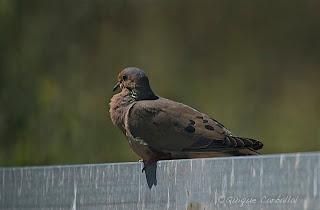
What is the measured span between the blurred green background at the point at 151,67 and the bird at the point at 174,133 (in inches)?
55.0

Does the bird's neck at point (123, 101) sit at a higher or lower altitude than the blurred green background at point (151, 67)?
lower

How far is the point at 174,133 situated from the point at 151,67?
2052mm

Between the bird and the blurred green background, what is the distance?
1398 millimetres

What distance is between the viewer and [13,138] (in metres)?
5.10

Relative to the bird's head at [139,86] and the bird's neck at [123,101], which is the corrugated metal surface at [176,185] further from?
the bird's head at [139,86]

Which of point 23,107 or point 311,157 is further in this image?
point 23,107

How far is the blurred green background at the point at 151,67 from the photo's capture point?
473cm

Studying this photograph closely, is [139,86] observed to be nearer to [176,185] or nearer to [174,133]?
[174,133]

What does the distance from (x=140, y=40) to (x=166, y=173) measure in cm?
338

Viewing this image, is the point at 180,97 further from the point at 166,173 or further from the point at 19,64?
the point at 166,173

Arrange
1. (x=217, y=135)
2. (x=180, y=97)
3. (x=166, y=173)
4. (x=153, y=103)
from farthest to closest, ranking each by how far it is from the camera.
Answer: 1. (x=180, y=97)
2. (x=153, y=103)
3. (x=217, y=135)
4. (x=166, y=173)

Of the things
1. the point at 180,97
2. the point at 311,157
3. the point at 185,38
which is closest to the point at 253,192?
the point at 311,157

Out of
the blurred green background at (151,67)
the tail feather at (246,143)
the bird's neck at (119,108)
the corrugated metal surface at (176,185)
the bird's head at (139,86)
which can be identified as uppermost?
the blurred green background at (151,67)

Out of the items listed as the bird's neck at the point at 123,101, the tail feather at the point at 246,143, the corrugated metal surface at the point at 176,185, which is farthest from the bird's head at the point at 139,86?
the corrugated metal surface at the point at 176,185
